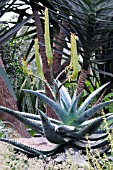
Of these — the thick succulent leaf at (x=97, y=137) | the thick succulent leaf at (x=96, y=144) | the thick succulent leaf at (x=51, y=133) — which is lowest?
the thick succulent leaf at (x=96, y=144)

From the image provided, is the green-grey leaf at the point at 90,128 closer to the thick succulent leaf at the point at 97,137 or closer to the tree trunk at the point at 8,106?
the thick succulent leaf at the point at 97,137

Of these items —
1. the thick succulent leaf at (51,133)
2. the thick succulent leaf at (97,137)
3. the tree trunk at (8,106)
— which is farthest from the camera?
the tree trunk at (8,106)

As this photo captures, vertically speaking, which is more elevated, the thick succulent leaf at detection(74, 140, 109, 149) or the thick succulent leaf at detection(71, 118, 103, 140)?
the thick succulent leaf at detection(71, 118, 103, 140)

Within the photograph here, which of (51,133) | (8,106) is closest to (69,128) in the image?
(51,133)

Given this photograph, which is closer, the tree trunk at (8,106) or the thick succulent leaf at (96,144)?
the thick succulent leaf at (96,144)

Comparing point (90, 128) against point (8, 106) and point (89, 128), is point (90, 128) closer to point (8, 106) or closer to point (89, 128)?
point (89, 128)

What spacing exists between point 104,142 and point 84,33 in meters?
0.66

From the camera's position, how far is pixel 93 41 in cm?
181

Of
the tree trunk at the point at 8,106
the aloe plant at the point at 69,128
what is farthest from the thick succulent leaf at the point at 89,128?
the tree trunk at the point at 8,106

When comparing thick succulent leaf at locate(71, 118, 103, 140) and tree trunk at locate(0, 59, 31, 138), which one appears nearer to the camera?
thick succulent leaf at locate(71, 118, 103, 140)

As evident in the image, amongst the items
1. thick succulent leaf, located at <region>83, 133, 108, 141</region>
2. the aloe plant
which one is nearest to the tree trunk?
the aloe plant

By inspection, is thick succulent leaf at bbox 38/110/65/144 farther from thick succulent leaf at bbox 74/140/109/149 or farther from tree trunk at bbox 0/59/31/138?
tree trunk at bbox 0/59/31/138

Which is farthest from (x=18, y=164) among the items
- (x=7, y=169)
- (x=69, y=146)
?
(x=69, y=146)

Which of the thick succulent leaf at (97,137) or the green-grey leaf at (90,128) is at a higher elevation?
the green-grey leaf at (90,128)
